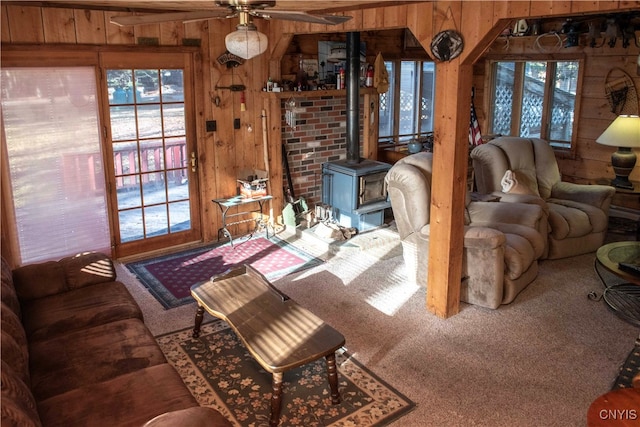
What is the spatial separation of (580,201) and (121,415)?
502 centimetres

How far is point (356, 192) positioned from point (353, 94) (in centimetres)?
106

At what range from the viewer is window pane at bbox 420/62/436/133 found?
7.71 m

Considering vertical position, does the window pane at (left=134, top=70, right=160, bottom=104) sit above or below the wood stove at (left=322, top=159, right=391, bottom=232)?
above

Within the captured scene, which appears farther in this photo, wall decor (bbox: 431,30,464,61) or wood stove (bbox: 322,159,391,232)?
wood stove (bbox: 322,159,391,232)

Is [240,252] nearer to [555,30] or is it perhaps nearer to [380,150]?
[380,150]

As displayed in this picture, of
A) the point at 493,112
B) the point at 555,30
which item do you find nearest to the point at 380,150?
the point at 493,112

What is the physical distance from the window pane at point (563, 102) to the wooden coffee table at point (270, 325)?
16.4 ft

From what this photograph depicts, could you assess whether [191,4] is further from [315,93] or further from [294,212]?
[294,212]

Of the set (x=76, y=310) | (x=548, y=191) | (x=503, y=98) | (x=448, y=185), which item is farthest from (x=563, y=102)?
(x=76, y=310)

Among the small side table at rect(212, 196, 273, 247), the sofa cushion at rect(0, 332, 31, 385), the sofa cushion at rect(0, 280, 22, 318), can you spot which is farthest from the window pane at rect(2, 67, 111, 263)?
the sofa cushion at rect(0, 332, 31, 385)

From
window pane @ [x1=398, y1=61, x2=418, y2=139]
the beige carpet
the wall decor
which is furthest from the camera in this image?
window pane @ [x1=398, y1=61, x2=418, y2=139]

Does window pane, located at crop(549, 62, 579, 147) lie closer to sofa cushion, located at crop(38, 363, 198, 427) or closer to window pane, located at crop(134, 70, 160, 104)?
window pane, located at crop(134, 70, 160, 104)

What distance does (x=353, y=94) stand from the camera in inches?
238

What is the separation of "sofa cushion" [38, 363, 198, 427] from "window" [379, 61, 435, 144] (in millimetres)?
5305
